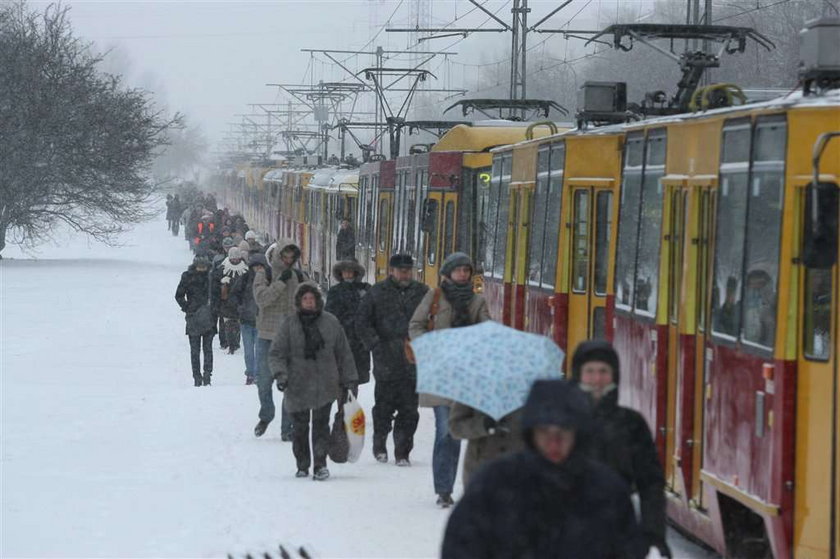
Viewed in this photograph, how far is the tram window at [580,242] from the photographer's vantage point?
1346cm

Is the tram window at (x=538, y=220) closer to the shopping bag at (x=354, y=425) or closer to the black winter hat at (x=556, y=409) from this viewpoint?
the shopping bag at (x=354, y=425)

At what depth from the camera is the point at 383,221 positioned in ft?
91.1

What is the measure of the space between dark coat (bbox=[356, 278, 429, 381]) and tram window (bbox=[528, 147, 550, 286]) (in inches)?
76.0

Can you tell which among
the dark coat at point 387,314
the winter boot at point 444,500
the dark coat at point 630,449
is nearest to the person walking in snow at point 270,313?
the dark coat at point 387,314

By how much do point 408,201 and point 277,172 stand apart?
3397 centimetres

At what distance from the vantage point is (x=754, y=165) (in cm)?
866

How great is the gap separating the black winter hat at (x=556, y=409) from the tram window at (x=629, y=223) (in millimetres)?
6197

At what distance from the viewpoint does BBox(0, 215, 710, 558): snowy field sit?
33.9 ft

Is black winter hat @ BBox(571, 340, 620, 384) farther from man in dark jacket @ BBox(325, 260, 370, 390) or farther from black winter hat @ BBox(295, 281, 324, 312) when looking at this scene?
man in dark jacket @ BBox(325, 260, 370, 390)

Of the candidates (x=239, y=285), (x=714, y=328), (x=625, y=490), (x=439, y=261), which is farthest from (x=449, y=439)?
(x=439, y=261)

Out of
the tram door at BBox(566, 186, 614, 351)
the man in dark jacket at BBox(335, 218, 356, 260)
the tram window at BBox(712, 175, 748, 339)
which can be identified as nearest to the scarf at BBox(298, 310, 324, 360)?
the tram door at BBox(566, 186, 614, 351)

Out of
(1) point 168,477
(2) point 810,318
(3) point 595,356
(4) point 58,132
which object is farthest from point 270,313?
(4) point 58,132

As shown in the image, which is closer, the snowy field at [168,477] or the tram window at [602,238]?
the snowy field at [168,477]

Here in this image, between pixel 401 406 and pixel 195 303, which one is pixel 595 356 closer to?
pixel 401 406
